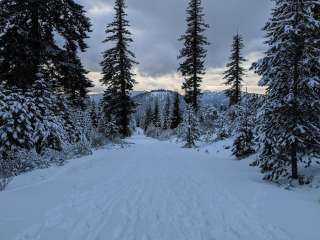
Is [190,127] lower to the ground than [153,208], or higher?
higher

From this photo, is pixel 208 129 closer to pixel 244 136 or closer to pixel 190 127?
pixel 190 127

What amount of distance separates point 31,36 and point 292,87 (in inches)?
508

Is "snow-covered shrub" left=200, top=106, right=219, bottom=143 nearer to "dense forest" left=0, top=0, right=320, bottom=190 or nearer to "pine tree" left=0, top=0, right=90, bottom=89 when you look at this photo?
"dense forest" left=0, top=0, right=320, bottom=190

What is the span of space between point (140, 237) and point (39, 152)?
10253 millimetres

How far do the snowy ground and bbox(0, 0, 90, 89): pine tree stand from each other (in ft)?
22.6

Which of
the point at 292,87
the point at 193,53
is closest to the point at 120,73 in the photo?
the point at 193,53

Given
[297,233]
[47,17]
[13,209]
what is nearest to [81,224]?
[13,209]

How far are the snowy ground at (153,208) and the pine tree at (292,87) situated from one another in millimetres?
1517

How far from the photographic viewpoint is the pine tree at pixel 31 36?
1546cm

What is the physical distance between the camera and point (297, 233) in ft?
19.1

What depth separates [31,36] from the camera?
53.2 feet

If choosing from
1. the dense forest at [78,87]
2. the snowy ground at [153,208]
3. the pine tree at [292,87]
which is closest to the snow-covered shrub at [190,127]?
the dense forest at [78,87]

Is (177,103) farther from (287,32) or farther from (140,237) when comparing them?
(140,237)

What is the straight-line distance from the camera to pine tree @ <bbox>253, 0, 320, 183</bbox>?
10133mm
